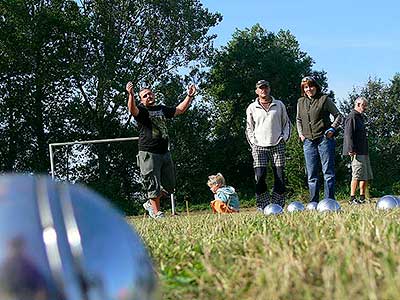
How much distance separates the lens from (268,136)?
30.1ft

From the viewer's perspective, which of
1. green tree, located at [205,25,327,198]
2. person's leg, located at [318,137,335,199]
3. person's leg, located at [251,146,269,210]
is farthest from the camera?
green tree, located at [205,25,327,198]

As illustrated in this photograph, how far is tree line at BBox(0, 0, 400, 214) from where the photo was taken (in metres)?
32.8

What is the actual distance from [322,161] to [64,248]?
7753 mm

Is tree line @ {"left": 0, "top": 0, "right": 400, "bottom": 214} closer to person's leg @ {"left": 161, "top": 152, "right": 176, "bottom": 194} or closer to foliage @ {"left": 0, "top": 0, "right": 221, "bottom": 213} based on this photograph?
foliage @ {"left": 0, "top": 0, "right": 221, "bottom": 213}

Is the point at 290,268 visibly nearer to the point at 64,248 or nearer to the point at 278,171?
the point at 64,248

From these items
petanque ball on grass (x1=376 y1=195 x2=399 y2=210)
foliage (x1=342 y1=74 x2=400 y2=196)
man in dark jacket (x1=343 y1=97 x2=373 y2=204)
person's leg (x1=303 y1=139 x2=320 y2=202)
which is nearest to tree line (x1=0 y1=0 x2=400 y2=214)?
foliage (x1=342 y1=74 x2=400 y2=196)

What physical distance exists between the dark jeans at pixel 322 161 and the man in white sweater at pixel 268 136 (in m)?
0.36

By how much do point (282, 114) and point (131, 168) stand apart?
24.2 metres

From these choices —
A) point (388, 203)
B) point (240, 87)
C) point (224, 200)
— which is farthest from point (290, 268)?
point (240, 87)

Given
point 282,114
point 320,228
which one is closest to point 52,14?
point 282,114

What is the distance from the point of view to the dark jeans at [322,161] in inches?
360

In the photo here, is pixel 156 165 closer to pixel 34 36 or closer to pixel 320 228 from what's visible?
pixel 320 228

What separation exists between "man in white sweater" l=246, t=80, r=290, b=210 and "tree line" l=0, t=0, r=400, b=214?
20.7 m

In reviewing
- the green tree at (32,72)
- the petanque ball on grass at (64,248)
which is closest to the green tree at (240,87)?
the green tree at (32,72)
